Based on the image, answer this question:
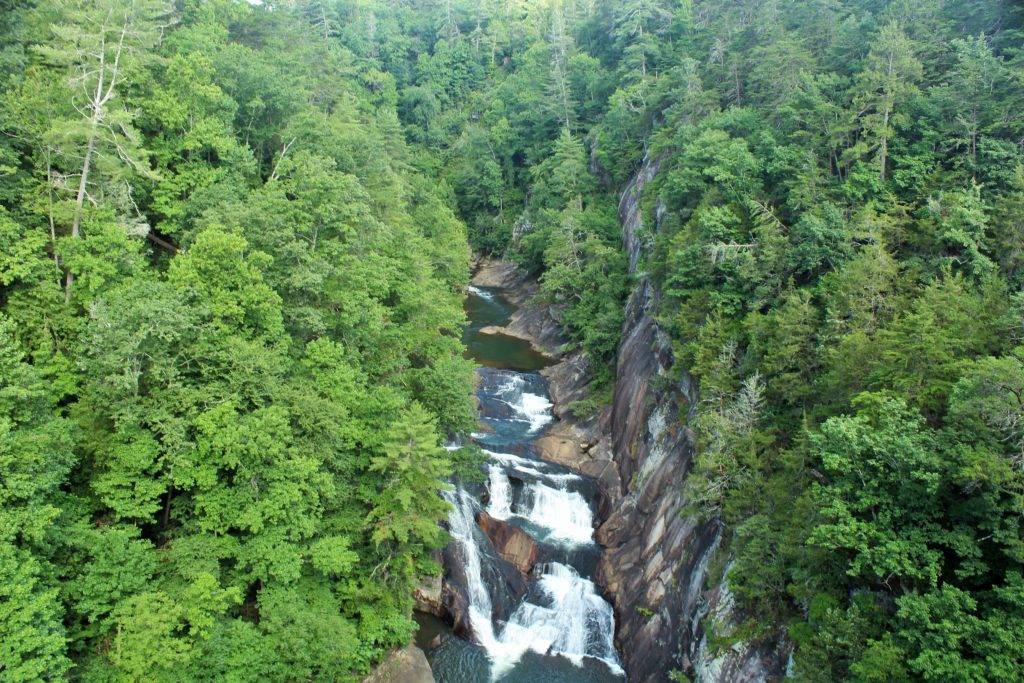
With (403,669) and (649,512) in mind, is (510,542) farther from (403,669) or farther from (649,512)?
(403,669)

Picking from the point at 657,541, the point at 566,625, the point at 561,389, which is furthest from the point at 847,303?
the point at 561,389

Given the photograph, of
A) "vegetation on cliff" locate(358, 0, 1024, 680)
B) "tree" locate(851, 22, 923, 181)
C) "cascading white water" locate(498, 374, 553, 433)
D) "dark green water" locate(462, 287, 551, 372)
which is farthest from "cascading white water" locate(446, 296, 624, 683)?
→ "tree" locate(851, 22, 923, 181)

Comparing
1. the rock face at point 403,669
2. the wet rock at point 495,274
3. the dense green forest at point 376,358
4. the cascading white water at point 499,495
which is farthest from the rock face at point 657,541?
the wet rock at point 495,274

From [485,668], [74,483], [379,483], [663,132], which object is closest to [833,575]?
[485,668]

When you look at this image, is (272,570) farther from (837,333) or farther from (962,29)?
(962,29)

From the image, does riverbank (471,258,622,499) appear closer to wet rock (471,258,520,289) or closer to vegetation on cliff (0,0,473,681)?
wet rock (471,258,520,289)
